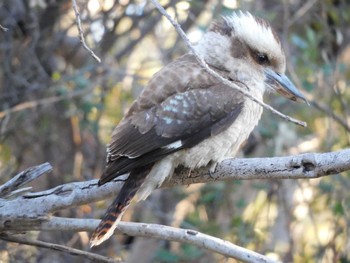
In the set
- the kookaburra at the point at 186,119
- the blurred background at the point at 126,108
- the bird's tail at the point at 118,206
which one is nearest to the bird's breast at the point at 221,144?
the kookaburra at the point at 186,119

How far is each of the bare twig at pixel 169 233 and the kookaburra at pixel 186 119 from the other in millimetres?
82

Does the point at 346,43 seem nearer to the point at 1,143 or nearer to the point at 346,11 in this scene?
the point at 346,11

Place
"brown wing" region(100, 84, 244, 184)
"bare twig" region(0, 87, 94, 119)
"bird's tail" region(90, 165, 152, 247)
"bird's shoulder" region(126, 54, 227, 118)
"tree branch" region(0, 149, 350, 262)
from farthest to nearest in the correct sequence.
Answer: "bare twig" region(0, 87, 94, 119) → "bird's shoulder" region(126, 54, 227, 118) → "brown wing" region(100, 84, 244, 184) → "bird's tail" region(90, 165, 152, 247) → "tree branch" region(0, 149, 350, 262)

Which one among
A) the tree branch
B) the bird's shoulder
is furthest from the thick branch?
the bird's shoulder

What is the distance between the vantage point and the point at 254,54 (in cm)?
348

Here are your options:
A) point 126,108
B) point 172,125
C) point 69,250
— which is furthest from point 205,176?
point 126,108

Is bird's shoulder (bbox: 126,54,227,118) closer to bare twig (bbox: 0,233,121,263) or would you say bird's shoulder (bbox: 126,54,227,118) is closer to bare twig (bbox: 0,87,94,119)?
A: bare twig (bbox: 0,233,121,263)

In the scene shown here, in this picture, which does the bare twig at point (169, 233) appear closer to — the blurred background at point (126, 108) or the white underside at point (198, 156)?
the white underside at point (198, 156)

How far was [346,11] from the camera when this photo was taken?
5.32 m

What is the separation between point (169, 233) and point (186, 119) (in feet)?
1.59

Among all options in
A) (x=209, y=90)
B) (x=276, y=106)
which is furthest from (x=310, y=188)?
(x=209, y=90)

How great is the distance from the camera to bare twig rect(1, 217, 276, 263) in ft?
8.87

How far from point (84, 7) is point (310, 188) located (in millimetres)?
1786

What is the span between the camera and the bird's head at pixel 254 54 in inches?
135
